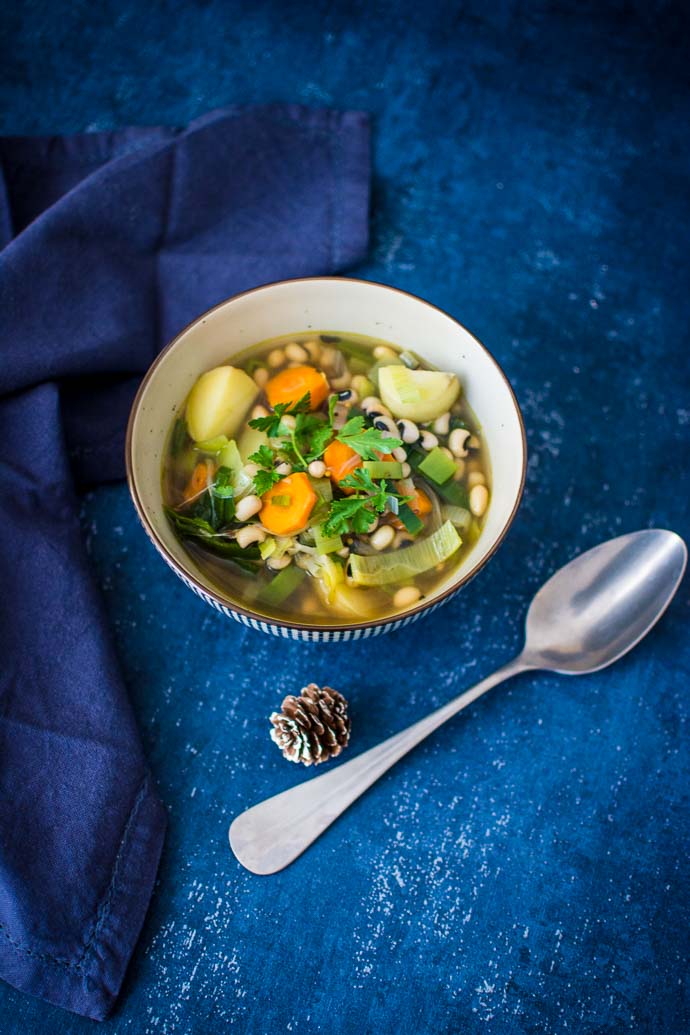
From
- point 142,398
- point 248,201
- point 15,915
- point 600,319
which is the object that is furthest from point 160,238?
point 15,915

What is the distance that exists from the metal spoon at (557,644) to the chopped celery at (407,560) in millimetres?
250

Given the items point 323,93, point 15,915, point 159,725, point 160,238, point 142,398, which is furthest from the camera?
point 323,93

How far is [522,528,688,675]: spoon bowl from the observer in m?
1.86

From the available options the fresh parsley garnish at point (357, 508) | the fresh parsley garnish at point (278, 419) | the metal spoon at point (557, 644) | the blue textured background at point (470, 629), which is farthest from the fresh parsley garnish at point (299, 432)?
the metal spoon at point (557, 644)

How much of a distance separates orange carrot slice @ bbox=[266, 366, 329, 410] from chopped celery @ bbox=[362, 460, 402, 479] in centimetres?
21

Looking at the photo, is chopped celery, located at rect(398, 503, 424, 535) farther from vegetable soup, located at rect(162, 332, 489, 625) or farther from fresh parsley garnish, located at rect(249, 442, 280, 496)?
fresh parsley garnish, located at rect(249, 442, 280, 496)

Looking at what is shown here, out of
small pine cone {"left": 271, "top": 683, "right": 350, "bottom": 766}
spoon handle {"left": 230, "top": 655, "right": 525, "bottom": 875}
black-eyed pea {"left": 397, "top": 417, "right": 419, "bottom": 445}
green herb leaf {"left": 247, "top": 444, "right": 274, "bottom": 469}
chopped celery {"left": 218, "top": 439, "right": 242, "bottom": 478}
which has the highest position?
green herb leaf {"left": 247, "top": 444, "right": 274, "bottom": 469}

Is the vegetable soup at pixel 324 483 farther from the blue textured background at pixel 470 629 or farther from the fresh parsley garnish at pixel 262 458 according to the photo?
the blue textured background at pixel 470 629

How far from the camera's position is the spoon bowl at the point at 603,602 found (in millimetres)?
1864

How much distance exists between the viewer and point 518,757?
1.83 meters

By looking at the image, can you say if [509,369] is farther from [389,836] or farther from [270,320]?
[389,836]

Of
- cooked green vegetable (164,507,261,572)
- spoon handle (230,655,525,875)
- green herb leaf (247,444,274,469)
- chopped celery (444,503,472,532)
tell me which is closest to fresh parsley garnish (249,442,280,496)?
green herb leaf (247,444,274,469)

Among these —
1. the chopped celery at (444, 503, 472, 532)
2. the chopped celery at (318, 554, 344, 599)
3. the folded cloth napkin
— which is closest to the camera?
the folded cloth napkin

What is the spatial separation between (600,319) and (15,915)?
5.59ft
